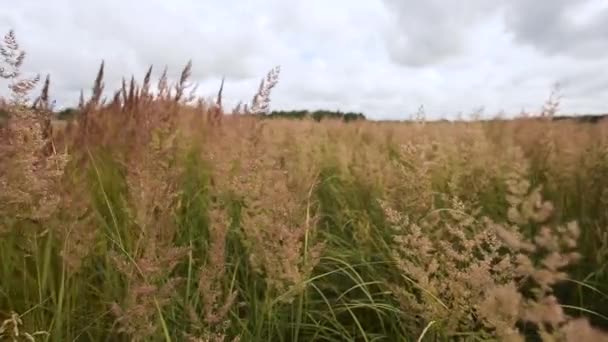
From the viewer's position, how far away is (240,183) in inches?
69.6

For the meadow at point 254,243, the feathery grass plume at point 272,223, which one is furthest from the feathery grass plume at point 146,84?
the feathery grass plume at point 272,223

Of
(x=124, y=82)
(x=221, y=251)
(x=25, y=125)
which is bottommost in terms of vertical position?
(x=221, y=251)

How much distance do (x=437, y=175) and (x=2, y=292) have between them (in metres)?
2.01

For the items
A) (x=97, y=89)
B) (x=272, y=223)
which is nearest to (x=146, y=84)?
(x=97, y=89)

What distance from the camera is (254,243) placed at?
174 centimetres

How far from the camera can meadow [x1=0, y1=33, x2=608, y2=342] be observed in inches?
54.3

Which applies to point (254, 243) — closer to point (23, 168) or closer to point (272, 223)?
point (272, 223)

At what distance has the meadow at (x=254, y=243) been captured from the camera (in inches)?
54.3

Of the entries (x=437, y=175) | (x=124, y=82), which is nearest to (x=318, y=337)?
(x=437, y=175)

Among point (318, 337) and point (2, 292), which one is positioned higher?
point (2, 292)

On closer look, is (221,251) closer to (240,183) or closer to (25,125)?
(240,183)

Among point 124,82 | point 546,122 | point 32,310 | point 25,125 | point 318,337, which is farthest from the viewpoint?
point 546,122

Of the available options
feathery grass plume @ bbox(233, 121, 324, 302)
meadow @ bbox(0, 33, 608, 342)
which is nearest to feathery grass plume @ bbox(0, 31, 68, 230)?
meadow @ bbox(0, 33, 608, 342)

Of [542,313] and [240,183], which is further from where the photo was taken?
[240,183]
